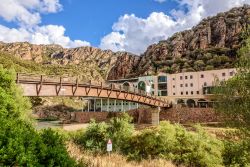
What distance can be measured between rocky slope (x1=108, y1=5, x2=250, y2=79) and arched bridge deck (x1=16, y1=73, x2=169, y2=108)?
6837 cm

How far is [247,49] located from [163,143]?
10.3 m

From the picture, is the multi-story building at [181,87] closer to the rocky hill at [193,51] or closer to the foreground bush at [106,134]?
the rocky hill at [193,51]

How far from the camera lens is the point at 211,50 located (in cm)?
13000

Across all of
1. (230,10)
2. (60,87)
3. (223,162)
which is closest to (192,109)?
(60,87)

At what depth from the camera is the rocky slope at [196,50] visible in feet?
403

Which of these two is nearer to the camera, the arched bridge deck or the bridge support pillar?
the arched bridge deck

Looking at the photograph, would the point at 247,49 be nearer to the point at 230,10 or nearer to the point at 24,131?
the point at 24,131

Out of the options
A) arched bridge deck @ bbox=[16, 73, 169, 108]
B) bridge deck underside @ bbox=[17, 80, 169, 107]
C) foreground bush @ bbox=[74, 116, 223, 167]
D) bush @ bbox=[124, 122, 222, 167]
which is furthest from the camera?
bridge deck underside @ bbox=[17, 80, 169, 107]

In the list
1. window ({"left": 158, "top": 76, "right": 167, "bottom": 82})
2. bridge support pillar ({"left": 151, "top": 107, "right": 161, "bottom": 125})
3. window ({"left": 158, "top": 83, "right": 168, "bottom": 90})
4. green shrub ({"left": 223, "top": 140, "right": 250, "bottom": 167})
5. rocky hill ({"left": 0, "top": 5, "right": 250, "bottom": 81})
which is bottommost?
green shrub ({"left": 223, "top": 140, "right": 250, "bottom": 167})

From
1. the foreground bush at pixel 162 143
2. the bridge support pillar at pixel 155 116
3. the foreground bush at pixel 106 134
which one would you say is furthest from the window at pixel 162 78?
the foreground bush at pixel 106 134

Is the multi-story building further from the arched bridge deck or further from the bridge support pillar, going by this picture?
the arched bridge deck

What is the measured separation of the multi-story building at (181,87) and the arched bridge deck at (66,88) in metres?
29.0

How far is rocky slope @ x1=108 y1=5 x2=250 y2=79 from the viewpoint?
123 meters

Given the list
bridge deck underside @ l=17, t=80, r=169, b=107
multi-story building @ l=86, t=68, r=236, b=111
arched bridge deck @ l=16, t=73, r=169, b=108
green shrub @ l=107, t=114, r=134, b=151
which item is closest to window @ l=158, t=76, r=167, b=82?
multi-story building @ l=86, t=68, r=236, b=111
